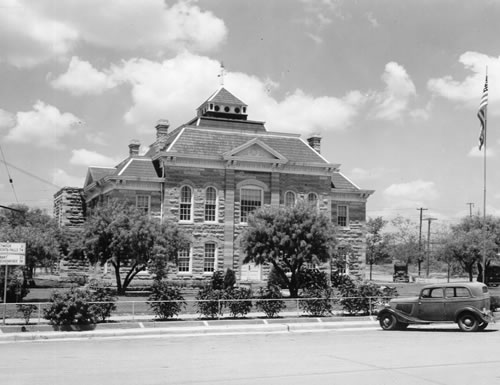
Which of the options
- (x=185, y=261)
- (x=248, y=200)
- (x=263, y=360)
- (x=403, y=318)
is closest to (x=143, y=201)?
(x=185, y=261)

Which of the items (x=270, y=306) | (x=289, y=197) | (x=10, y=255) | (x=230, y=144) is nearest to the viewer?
(x=10, y=255)

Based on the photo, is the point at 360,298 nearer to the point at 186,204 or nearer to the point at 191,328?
the point at 191,328

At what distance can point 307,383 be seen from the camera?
12234mm

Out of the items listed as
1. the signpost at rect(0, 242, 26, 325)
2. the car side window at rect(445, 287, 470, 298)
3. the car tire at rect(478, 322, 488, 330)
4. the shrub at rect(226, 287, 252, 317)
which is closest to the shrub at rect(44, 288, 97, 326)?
the signpost at rect(0, 242, 26, 325)

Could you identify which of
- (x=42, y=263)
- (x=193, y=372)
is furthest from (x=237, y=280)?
(x=193, y=372)

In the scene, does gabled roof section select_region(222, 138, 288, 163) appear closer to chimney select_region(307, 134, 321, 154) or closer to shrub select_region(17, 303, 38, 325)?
chimney select_region(307, 134, 321, 154)

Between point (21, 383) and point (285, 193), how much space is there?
42.7 meters

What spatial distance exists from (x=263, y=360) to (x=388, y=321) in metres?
8.95

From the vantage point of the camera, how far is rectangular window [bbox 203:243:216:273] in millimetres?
51750

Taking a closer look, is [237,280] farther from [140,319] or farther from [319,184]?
[140,319]

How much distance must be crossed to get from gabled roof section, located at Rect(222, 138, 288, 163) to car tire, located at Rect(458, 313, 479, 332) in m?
31.7

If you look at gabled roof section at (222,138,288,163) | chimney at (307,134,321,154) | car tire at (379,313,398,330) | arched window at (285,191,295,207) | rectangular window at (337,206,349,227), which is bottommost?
car tire at (379,313,398,330)

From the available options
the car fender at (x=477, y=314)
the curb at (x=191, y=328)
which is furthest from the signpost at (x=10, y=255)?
the car fender at (x=477, y=314)

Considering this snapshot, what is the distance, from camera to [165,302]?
24.4 metres
